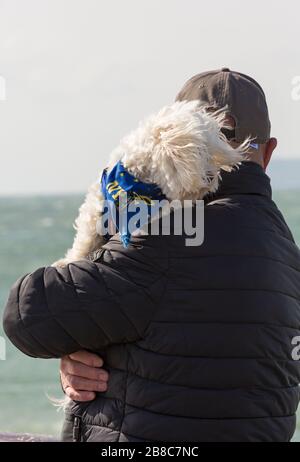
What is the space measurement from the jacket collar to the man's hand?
0.47m

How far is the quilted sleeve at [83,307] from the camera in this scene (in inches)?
75.3

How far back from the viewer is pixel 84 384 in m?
2.02

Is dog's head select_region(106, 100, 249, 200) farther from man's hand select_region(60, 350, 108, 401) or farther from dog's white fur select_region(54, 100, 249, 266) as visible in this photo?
man's hand select_region(60, 350, 108, 401)

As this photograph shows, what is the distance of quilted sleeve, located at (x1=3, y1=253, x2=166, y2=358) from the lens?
1.91m

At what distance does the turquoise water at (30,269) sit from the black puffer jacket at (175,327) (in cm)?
172

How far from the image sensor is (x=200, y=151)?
1.96m

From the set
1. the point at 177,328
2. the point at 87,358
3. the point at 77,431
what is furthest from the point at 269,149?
the point at 77,431

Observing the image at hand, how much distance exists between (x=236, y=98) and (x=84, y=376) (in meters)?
0.79

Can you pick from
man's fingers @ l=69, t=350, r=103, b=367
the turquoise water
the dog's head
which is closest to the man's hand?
man's fingers @ l=69, t=350, r=103, b=367

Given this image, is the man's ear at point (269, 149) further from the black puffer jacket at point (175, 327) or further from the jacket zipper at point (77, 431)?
the jacket zipper at point (77, 431)

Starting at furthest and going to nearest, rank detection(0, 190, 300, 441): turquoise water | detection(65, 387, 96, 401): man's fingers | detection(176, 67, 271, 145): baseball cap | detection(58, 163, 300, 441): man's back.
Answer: detection(0, 190, 300, 441): turquoise water, detection(176, 67, 271, 145): baseball cap, detection(65, 387, 96, 401): man's fingers, detection(58, 163, 300, 441): man's back

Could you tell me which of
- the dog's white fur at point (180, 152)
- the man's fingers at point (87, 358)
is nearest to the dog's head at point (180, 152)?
the dog's white fur at point (180, 152)

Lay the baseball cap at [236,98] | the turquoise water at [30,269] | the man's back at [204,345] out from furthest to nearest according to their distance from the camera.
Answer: the turquoise water at [30,269] < the baseball cap at [236,98] < the man's back at [204,345]
